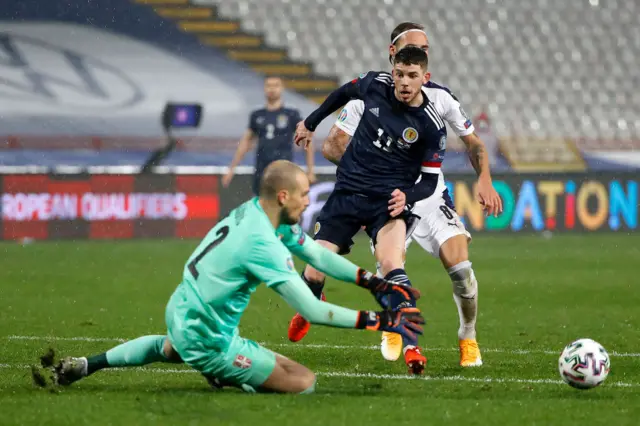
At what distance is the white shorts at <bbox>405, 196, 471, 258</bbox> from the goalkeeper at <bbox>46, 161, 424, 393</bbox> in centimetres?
149

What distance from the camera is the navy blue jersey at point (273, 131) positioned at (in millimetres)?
14266

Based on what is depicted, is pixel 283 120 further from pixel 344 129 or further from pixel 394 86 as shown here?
pixel 394 86

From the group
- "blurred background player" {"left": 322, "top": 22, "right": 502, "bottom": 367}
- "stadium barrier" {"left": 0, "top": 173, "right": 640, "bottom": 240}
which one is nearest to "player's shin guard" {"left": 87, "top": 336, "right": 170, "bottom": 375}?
"blurred background player" {"left": 322, "top": 22, "right": 502, "bottom": 367}

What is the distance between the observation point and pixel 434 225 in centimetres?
697

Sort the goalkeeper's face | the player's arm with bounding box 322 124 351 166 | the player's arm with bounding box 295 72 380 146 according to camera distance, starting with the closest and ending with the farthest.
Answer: the goalkeeper's face < the player's arm with bounding box 295 72 380 146 < the player's arm with bounding box 322 124 351 166

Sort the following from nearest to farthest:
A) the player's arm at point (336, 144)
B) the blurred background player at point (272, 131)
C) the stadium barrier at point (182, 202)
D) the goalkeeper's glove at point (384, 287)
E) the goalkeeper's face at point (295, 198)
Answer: the goalkeeper's face at point (295, 198) → the goalkeeper's glove at point (384, 287) → the player's arm at point (336, 144) → the blurred background player at point (272, 131) → the stadium barrier at point (182, 202)

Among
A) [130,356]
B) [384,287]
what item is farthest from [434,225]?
[130,356]

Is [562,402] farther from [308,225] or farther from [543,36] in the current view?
[543,36]

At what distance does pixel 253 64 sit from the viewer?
2412 centimetres

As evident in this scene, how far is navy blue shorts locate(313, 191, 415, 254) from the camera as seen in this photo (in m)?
6.93

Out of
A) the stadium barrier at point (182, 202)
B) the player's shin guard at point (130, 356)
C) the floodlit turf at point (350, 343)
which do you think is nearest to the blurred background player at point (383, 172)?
the floodlit turf at point (350, 343)

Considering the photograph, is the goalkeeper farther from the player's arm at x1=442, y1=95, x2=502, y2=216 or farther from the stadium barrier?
the stadium barrier

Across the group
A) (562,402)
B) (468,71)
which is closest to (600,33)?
(468,71)

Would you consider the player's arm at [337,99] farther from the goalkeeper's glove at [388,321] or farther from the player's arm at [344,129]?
the goalkeeper's glove at [388,321]
